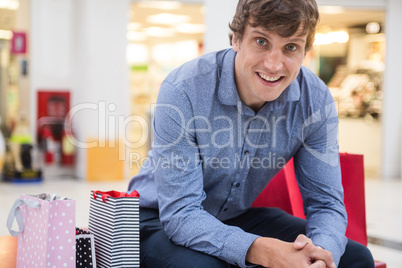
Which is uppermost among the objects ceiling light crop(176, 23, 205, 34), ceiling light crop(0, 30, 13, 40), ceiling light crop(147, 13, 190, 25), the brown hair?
ceiling light crop(176, 23, 205, 34)

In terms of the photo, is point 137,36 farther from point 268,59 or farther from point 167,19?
point 268,59

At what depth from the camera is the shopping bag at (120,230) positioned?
5.54 feet

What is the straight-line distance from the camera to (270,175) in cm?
205

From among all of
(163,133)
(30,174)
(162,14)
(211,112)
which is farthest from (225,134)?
(162,14)

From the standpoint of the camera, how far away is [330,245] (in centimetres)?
177

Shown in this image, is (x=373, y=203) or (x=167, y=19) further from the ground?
(x=167, y=19)

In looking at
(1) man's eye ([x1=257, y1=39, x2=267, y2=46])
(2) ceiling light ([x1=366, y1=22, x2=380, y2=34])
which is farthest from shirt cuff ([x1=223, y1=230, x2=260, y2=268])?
(2) ceiling light ([x1=366, y1=22, x2=380, y2=34])

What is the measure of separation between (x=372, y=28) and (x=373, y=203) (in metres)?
5.52

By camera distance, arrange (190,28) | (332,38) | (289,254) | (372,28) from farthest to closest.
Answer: (190,28) → (332,38) → (372,28) → (289,254)

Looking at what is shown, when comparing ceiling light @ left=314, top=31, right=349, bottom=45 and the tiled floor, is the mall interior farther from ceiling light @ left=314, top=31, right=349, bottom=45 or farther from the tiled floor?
ceiling light @ left=314, top=31, right=349, bottom=45

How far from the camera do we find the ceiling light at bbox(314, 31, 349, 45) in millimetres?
10648

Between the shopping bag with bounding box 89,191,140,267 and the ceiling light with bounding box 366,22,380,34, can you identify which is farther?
the ceiling light with bounding box 366,22,380,34

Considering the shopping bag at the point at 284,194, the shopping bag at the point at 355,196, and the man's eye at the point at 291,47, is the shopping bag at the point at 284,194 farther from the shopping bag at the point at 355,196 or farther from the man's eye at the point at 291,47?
the man's eye at the point at 291,47

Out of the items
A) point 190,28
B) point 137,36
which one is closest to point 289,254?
point 190,28
